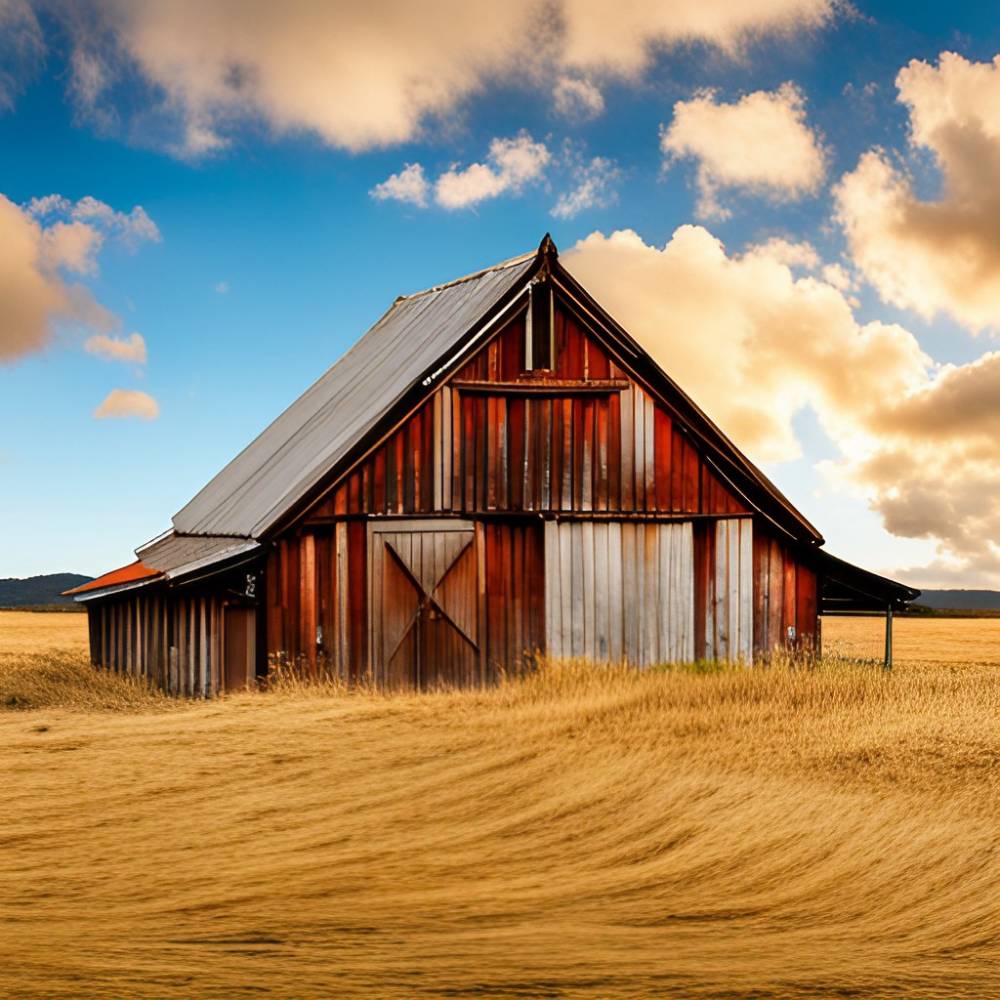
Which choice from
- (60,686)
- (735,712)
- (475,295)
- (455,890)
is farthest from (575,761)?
(475,295)

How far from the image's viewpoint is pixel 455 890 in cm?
959

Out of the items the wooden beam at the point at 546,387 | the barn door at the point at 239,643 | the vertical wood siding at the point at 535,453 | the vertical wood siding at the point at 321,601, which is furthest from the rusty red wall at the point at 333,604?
the wooden beam at the point at 546,387

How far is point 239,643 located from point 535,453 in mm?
5593

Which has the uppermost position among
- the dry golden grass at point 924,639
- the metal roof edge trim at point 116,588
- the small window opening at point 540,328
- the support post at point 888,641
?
the small window opening at point 540,328

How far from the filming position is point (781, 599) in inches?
901

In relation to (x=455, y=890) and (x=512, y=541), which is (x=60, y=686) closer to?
(x=512, y=541)

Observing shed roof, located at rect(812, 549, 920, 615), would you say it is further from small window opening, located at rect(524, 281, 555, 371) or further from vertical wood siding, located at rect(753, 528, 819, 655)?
small window opening, located at rect(524, 281, 555, 371)

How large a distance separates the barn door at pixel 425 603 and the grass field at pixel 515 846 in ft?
8.43

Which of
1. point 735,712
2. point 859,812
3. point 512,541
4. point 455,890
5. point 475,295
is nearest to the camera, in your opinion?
point 455,890

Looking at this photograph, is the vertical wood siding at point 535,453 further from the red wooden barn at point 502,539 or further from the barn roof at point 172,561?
the barn roof at point 172,561

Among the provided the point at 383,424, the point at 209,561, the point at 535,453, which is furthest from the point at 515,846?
the point at 535,453

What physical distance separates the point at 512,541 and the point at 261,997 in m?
14.3

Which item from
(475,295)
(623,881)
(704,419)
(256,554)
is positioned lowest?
(623,881)

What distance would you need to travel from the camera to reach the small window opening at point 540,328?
→ 21.3 meters
